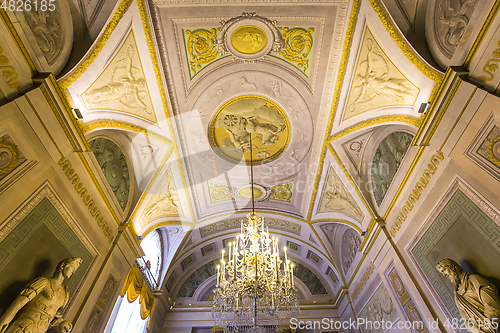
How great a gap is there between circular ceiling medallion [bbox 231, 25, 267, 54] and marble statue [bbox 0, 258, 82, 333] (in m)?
5.94

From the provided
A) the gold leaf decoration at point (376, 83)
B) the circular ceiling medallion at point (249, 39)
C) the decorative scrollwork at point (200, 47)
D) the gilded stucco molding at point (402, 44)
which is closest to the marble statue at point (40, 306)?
the decorative scrollwork at point (200, 47)

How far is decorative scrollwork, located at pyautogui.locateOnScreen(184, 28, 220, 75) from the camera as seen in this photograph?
6449 mm

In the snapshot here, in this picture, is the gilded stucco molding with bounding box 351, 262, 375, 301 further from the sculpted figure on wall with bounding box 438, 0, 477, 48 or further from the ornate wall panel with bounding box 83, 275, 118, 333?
the ornate wall panel with bounding box 83, 275, 118, 333

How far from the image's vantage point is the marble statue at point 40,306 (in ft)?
12.5

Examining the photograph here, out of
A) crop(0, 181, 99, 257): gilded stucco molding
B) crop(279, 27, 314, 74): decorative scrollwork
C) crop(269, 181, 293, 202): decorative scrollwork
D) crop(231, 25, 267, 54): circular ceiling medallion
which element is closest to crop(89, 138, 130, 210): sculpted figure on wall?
crop(0, 181, 99, 257): gilded stucco molding

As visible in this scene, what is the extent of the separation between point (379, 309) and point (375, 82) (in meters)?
6.86

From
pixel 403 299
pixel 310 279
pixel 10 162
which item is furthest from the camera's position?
pixel 310 279

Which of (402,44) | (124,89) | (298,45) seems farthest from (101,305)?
(402,44)

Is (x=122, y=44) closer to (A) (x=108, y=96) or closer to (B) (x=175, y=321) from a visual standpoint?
(A) (x=108, y=96)

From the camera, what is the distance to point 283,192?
1064cm

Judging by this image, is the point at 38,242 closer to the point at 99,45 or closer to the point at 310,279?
the point at 99,45

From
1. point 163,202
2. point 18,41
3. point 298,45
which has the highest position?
point 298,45

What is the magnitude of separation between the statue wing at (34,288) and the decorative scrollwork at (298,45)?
6875 millimetres

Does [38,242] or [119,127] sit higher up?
[119,127]
